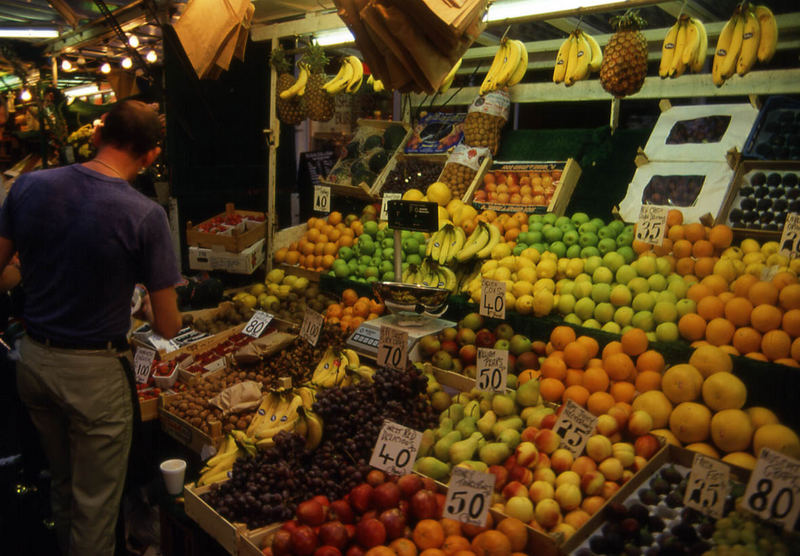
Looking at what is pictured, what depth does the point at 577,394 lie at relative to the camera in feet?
7.72

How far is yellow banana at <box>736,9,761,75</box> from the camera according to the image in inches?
115

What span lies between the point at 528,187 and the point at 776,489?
2.88 m

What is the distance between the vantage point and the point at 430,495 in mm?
1847

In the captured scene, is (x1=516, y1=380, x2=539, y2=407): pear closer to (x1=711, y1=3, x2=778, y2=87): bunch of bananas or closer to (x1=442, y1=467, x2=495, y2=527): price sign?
(x1=442, y1=467, x2=495, y2=527): price sign

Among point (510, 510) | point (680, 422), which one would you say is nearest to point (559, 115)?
point (680, 422)

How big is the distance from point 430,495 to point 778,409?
4.93ft

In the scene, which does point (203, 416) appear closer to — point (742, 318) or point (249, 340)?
point (249, 340)

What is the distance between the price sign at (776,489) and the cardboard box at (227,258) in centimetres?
389

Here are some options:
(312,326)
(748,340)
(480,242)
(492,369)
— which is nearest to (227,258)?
(312,326)

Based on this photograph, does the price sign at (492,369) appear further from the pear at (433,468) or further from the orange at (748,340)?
the orange at (748,340)

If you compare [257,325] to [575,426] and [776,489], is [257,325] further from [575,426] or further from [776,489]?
[776,489]

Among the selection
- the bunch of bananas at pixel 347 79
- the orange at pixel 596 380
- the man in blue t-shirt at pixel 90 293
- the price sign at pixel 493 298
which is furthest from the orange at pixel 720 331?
the bunch of bananas at pixel 347 79

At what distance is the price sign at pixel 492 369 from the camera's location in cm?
226

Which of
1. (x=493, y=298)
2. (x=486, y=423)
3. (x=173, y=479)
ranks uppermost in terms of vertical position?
(x=493, y=298)
